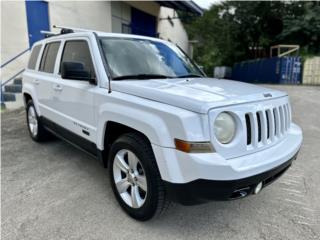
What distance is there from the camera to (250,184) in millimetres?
2311

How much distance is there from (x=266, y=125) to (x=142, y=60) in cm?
175

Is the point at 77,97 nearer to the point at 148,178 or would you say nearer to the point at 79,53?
the point at 79,53

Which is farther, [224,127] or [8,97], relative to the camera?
[8,97]

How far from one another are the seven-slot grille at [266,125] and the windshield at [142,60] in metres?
1.33

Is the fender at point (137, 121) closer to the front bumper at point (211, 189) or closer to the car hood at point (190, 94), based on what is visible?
the car hood at point (190, 94)

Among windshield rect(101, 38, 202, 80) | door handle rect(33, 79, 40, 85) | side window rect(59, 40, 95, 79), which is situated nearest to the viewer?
windshield rect(101, 38, 202, 80)

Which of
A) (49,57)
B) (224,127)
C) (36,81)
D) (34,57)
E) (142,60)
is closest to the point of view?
(224,127)

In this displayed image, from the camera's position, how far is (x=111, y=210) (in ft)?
9.82

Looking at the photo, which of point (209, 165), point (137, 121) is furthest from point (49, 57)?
point (209, 165)

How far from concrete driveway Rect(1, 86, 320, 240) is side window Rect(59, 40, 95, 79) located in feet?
4.81

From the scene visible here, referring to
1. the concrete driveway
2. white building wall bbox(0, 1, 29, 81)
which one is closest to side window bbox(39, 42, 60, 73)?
the concrete driveway

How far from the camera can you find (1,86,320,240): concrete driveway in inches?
103

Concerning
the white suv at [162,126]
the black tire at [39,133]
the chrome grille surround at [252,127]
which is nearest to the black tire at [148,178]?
the white suv at [162,126]

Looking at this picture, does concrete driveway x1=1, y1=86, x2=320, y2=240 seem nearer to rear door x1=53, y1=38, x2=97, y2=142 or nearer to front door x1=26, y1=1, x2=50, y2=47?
rear door x1=53, y1=38, x2=97, y2=142
